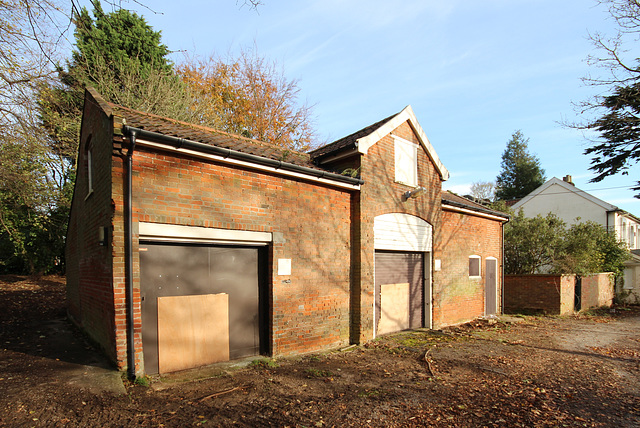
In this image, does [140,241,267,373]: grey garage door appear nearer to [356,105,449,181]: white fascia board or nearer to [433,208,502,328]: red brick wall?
[356,105,449,181]: white fascia board

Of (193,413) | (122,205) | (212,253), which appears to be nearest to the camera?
(193,413)

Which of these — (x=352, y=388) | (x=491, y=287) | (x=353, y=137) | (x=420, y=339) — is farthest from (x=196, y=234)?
(x=491, y=287)

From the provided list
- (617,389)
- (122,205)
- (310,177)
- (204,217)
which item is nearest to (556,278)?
(617,389)

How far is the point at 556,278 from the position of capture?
15453mm

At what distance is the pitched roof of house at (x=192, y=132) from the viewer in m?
6.44

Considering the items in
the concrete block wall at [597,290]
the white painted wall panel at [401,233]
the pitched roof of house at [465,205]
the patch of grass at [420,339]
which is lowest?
the concrete block wall at [597,290]

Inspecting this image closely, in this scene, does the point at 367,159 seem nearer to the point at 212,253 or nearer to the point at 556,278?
the point at 212,253

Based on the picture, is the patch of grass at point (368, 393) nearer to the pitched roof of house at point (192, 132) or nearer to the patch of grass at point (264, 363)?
the patch of grass at point (264, 363)

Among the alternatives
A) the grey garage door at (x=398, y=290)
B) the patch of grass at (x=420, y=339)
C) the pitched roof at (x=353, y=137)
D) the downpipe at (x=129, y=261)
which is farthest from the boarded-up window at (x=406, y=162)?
the downpipe at (x=129, y=261)

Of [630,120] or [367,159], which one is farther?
[630,120]

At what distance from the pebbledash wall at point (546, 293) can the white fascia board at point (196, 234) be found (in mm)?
14284

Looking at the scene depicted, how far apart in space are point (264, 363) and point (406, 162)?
270 inches

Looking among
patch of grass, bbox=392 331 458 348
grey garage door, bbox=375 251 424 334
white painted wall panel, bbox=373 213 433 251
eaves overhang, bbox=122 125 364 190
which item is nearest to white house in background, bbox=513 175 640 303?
white painted wall panel, bbox=373 213 433 251

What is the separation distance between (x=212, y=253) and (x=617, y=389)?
25.0ft
